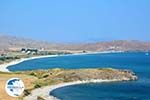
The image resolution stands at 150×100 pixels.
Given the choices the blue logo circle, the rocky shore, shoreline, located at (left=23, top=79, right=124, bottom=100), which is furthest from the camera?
the rocky shore

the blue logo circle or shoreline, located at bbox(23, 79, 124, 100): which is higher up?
the blue logo circle

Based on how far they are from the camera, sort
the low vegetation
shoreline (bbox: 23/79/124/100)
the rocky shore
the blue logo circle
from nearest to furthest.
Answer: the blue logo circle → shoreline (bbox: 23/79/124/100) → the low vegetation → the rocky shore

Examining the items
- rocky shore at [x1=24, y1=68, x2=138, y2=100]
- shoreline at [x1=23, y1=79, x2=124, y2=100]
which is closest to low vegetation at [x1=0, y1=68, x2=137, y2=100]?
rocky shore at [x1=24, y1=68, x2=138, y2=100]

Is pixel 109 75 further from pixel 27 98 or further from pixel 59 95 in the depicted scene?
pixel 27 98

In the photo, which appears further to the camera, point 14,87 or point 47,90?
point 47,90

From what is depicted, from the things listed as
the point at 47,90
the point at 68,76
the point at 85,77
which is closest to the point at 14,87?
the point at 47,90

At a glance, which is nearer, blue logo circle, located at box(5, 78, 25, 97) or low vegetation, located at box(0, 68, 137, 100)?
blue logo circle, located at box(5, 78, 25, 97)

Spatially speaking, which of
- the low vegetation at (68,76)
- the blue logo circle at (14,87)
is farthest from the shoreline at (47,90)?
the blue logo circle at (14,87)

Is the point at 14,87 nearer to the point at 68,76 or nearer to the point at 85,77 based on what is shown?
the point at 68,76

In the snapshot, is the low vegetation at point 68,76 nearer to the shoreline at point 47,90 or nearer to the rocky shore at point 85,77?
the rocky shore at point 85,77

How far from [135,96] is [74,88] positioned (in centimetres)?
1550

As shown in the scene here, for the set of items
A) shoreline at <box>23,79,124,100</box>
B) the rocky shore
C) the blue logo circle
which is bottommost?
shoreline at <box>23,79,124,100</box>

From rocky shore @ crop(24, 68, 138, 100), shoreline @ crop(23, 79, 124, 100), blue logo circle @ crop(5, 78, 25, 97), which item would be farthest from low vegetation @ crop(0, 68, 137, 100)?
blue logo circle @ crop(5, 78, 25, 97)

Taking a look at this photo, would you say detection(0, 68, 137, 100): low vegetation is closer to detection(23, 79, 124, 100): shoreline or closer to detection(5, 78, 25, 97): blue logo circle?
detection(23, 79, 124, 100): shoreline
